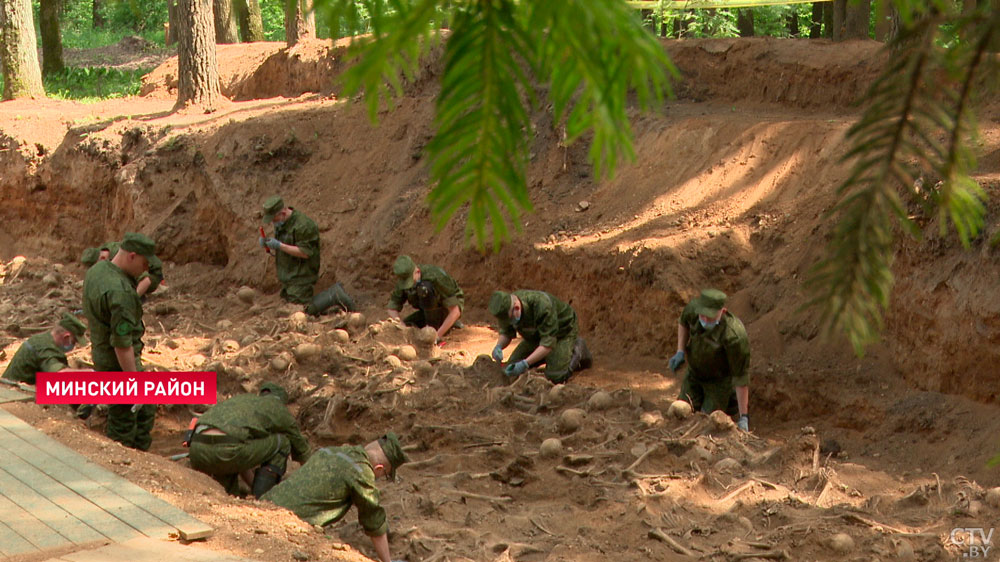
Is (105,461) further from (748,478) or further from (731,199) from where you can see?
(731,199)

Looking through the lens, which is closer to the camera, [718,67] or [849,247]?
[849,247]

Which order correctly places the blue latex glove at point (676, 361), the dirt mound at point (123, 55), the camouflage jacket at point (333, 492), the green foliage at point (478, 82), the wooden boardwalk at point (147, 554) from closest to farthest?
the green foliage at point (478, 82)
the wooden boardwalk at point (147, 554)
the camouflage jacket at point (333, 492)
the blue latex glove at point (676, 361)
the dirt mound at point (123, 55)

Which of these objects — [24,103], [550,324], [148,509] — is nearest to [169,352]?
[550,324]

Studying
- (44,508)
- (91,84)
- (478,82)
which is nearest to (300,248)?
(44,508)

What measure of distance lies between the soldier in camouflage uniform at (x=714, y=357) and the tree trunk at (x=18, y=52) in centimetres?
1421

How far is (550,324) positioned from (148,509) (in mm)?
5338

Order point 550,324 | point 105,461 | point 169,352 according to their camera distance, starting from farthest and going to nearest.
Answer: point 169,352
point 550,324
point 105,461

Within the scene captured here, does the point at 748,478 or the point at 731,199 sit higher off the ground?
the point at 731,199

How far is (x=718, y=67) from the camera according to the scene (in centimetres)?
1344

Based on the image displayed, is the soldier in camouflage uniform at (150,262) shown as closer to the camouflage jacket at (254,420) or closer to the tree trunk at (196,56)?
the camouflage jacket at (254,420)

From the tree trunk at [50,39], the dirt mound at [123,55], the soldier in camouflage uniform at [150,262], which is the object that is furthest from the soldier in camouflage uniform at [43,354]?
the dirt mound at [123,55]

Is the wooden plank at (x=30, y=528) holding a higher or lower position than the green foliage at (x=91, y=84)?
lower

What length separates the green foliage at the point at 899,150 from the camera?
1.26 metres

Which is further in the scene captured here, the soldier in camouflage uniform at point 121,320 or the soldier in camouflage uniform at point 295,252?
the soldier in camouflage uniform at point 295,252
